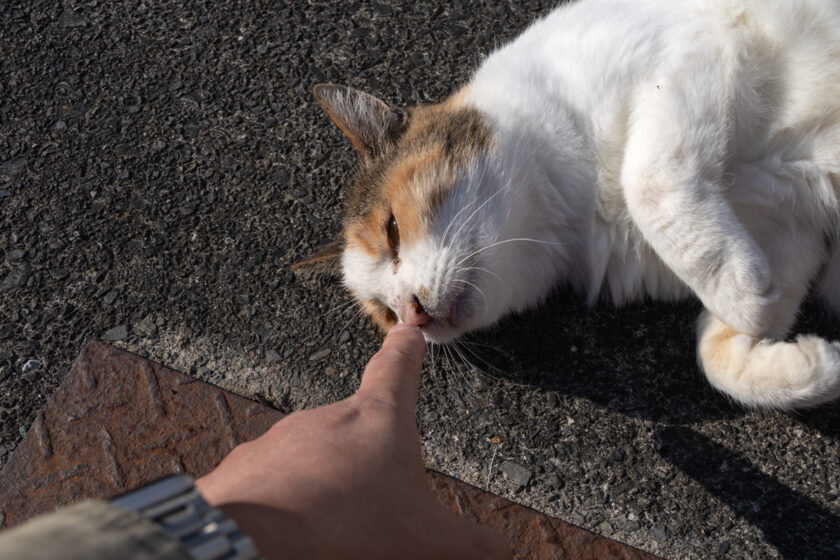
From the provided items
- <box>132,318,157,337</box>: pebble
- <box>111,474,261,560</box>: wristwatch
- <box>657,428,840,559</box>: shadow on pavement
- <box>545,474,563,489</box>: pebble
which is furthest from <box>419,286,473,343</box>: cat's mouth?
<box>111,474,261,560</box>: wristwatch

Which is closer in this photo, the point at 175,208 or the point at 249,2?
the point at 175,208

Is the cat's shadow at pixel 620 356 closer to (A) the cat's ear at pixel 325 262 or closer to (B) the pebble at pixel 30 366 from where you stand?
(A) the cat's ear at pixel 325 262

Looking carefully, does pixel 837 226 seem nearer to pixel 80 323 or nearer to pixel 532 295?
pixel 532 295

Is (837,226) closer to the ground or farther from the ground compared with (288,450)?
closer to the ground

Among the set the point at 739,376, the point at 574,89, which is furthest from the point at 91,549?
the point at 574,89

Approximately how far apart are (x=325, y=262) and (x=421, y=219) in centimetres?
46

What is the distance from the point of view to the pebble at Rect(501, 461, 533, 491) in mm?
2215

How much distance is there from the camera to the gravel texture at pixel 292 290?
2168 mm

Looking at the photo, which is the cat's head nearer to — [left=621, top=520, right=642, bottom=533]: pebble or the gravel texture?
the gravel texture

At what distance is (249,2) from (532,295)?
6.93 feet

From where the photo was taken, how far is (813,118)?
228cm

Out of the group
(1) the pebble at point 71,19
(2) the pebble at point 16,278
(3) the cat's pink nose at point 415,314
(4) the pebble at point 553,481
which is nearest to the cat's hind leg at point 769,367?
(4) the pebble at point 553,481

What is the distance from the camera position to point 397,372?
5.74 feet

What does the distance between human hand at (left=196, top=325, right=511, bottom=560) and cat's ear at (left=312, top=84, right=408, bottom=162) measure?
1256 mm
